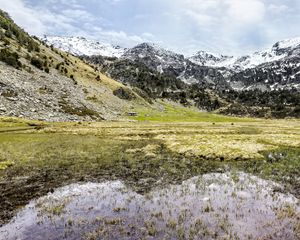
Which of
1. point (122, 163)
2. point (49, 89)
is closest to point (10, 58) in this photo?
point (49, 89)

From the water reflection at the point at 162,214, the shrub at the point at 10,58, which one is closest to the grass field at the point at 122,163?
the water reflection at the point at 162,214

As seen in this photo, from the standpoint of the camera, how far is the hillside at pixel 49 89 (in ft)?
315

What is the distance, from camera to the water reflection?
1609 centimetres

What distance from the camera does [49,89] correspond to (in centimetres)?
11612

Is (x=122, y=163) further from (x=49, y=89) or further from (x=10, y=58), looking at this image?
(x=10, y=58)

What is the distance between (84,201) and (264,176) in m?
17.6

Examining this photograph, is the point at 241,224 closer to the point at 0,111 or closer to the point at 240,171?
the point at 240,171

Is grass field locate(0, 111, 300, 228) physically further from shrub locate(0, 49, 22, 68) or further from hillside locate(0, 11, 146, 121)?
Result: shrub locate(0, 49, 22, 68)

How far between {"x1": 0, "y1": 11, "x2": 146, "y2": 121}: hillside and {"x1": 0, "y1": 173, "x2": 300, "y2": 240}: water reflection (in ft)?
241

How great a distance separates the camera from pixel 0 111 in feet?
281

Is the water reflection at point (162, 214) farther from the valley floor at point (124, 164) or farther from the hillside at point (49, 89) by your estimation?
the hillside at point (49, 89)

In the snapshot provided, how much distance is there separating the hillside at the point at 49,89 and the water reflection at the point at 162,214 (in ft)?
241

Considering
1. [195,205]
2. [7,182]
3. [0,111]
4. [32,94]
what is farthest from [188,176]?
[32,94]

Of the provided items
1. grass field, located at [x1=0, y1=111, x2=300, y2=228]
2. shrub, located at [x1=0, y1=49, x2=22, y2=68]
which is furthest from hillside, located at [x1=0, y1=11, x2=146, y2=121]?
grass field, located at [x1=0, y1=111, x2=300, y2=228]
